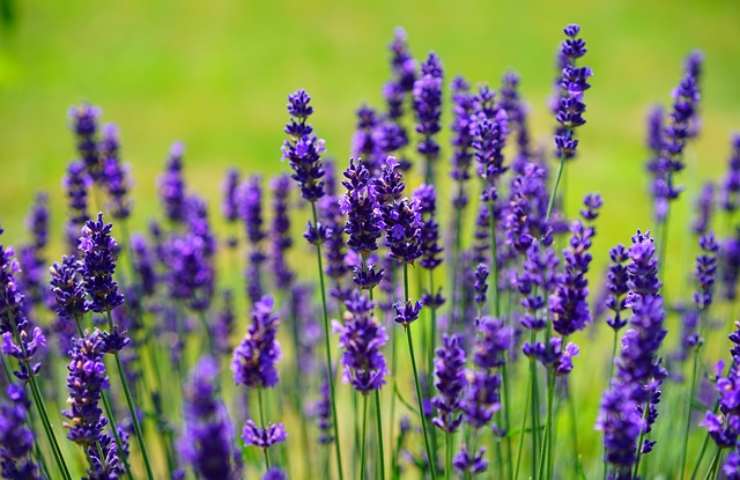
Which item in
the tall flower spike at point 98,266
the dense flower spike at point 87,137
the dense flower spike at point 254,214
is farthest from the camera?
the dense flower spike at point 254,214

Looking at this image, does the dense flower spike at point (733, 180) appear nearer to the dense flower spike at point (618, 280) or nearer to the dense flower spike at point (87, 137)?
the dense flower spike at point (618, 280)

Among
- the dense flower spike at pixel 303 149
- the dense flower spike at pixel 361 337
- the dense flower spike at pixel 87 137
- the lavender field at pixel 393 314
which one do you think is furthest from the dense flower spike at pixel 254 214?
the dense flower spike at pixel 361 337

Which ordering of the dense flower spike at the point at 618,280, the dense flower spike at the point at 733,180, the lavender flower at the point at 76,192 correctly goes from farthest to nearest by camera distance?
the dense flower spike at the point at 733,180 < the lavender flower at the point at 76,192 < the dense flower spike at the point at 618,280

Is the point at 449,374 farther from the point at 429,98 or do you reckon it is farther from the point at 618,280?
the point at 429,98

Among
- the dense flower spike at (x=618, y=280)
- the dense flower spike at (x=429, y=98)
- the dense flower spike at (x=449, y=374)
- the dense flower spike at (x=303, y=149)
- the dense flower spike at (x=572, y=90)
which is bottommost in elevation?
the dense flower spike at (x=449, y=374)

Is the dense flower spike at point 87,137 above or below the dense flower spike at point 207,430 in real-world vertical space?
above

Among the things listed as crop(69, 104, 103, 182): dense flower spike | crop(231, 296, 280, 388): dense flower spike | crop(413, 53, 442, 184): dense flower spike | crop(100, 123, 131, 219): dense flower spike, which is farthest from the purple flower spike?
crop(100, 123, 131, 219): dense flower spike

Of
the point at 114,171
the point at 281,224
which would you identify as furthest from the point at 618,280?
the point at 114,171

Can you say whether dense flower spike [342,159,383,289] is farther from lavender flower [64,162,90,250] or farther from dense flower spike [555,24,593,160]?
lavender flower [64,162,90,250]
